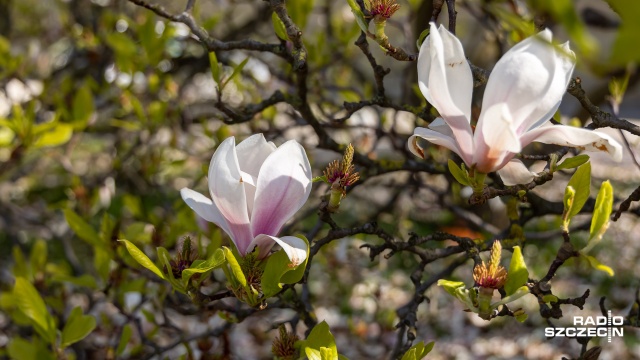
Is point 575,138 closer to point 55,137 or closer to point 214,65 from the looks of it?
point 214,65

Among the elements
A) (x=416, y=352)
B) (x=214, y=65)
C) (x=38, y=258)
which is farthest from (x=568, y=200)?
(x=38, y=258)

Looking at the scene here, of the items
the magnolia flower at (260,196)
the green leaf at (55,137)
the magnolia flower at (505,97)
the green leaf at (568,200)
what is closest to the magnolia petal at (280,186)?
the magnolia flower at (260,196)

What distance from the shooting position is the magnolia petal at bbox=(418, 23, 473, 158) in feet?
1.97

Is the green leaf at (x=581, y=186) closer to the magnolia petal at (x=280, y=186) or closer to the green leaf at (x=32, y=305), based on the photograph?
the magnolia petal at (x=280, y=186)

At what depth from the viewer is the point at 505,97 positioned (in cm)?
60

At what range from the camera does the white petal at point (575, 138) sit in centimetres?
60

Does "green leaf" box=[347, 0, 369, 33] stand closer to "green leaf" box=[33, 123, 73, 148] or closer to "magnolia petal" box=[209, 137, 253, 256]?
"magnolia petal" box=[209, 137, 253, 256]

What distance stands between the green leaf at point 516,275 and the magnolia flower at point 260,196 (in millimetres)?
205

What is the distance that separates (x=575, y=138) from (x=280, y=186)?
0.29 m

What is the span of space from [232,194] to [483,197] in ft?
0.87

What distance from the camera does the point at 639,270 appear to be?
124 inches

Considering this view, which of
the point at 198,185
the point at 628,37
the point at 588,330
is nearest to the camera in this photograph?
the point at 628,37

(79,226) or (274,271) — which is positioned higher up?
(274,271)

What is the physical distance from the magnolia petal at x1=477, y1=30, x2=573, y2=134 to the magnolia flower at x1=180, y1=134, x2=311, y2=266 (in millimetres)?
196
